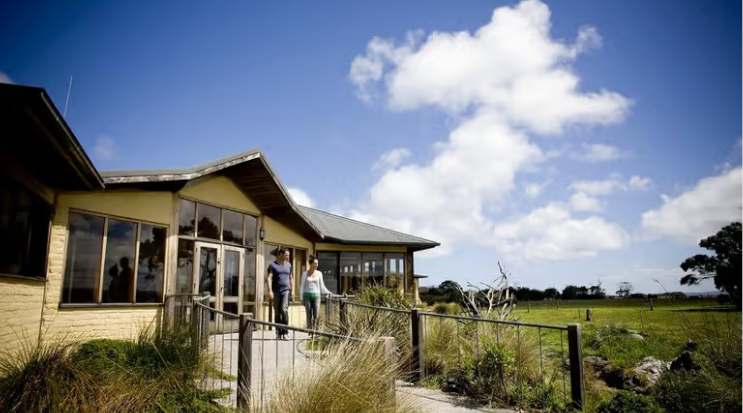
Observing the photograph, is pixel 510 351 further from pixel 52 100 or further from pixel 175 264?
pixel 175 264

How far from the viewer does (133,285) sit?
30.1 feet

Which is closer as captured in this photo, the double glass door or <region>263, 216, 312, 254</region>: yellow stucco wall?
the double glass door

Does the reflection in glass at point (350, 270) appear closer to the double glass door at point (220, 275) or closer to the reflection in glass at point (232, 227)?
the double glass door at point (220, 275)

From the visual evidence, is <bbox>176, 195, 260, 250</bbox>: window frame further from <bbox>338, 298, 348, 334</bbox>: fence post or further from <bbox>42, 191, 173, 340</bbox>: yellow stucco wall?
<bbox>338, 298, 348, 334</bbox>: fence post

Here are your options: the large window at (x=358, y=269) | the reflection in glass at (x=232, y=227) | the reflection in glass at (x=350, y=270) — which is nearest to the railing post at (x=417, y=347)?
the reflection in glass at (x=232, y=227)

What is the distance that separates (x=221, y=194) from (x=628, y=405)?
9390 millimetres

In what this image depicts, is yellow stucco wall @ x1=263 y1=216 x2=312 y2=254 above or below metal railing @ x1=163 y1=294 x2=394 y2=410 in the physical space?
above

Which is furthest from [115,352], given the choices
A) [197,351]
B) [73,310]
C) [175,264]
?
[175,264]

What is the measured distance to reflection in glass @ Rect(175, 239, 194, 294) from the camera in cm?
1028

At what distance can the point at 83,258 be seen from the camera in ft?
27.6

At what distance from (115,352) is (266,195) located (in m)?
7.35

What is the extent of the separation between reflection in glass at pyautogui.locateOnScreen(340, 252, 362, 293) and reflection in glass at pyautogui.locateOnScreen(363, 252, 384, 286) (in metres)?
0.36

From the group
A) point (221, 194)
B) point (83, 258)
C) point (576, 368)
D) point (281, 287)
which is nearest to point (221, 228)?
point (221, 194)

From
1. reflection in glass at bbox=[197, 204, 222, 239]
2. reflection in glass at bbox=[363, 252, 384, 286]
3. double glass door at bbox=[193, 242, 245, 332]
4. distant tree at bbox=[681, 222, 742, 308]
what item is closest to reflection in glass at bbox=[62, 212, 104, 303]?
double glass door at bbox=[193, 242, 245, 332]
